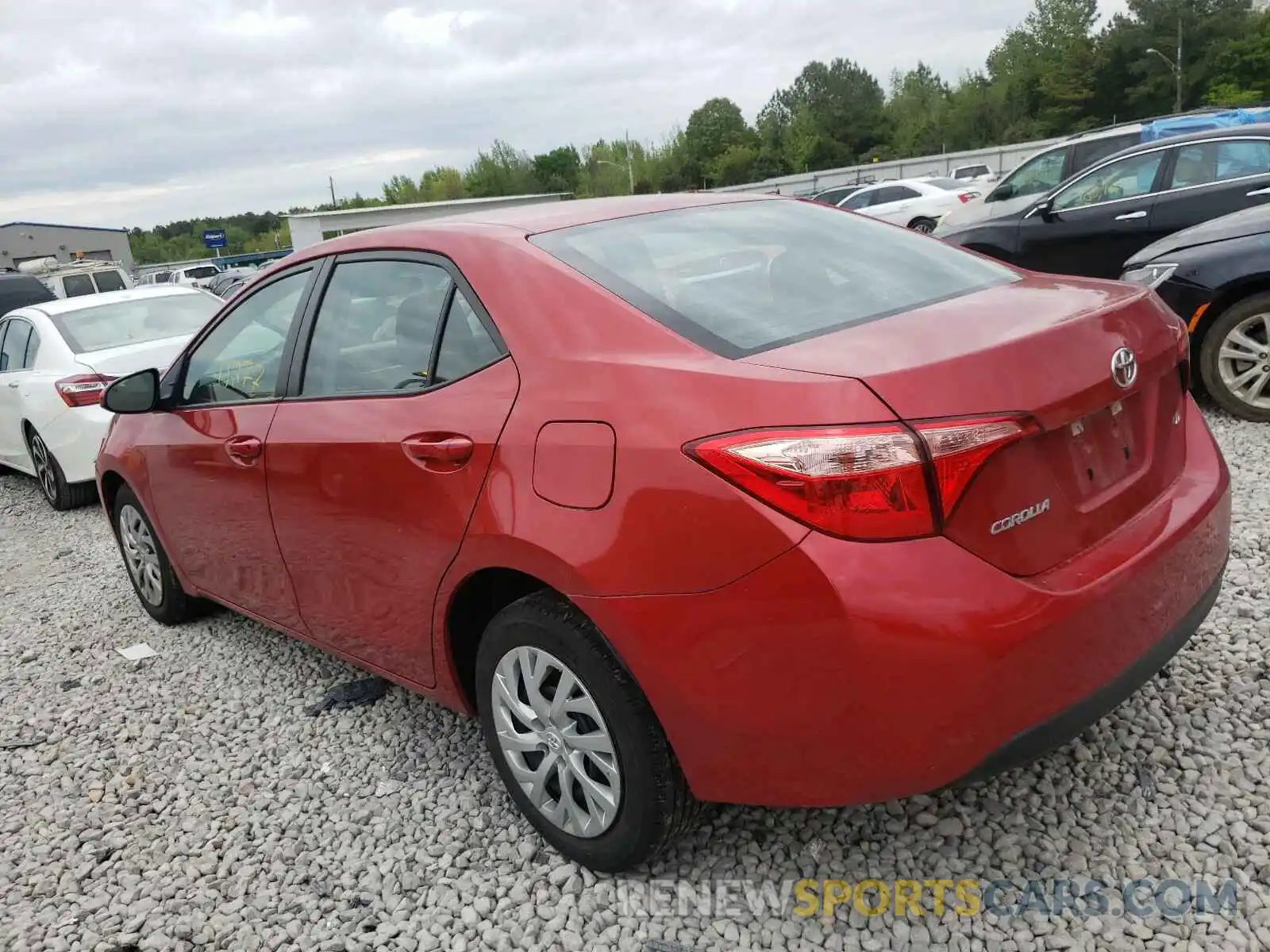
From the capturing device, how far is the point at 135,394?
4.00 meters

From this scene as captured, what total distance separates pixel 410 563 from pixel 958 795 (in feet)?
5.32

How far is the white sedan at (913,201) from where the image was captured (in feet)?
64.7

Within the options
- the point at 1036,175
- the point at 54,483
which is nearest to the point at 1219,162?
the point at 1036,175

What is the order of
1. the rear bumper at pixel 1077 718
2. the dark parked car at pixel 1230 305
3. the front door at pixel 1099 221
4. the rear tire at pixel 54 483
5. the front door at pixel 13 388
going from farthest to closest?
the front door at pixel 1099 221 < the front door at pixel 13 388 < the rear tire at pixel 54 483 < the dark parked car at pixel 1230 305 < the rear bumper at pixel 1077 718

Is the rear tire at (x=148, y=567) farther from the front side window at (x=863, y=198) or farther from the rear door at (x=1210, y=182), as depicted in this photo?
the front side window at (x=863, y=198)

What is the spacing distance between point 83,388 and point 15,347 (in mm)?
1622

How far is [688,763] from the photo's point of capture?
2.20 metres

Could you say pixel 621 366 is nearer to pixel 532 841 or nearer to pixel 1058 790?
pixel 532 841

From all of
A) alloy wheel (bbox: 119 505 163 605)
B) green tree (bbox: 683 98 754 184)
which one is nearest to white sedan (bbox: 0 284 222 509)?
alloy wheel (bbox: 119 505 163 605)

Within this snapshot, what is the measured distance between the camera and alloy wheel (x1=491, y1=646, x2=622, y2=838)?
7.84 feet

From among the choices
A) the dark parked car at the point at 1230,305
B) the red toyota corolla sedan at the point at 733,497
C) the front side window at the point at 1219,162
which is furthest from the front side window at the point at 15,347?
the front side window at the point at 1219,162

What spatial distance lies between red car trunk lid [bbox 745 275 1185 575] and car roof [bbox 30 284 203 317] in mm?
7328

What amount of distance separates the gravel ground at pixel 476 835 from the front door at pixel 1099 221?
5002mm

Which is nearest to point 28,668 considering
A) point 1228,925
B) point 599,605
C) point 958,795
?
point 599,605
